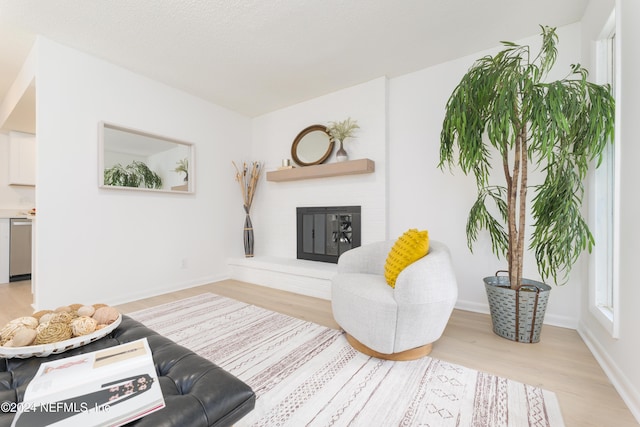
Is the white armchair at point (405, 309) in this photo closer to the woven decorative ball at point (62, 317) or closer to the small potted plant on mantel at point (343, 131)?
the woven decorative ball at point (62, 317)

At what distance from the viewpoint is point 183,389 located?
2.69 feet

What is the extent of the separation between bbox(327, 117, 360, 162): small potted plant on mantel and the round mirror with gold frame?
0.15 metres

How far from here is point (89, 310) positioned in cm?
122

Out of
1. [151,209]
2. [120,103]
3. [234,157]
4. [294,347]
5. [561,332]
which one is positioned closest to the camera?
[294,347]

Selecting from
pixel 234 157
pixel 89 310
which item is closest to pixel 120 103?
pixel 234 157

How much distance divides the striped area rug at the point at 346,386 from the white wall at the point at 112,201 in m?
1.17

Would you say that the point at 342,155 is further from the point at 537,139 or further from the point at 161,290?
the point at 161,290

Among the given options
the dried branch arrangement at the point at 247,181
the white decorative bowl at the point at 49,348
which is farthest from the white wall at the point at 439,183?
the white decorative bowl at the point at 49,348

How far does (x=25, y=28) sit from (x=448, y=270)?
381cm

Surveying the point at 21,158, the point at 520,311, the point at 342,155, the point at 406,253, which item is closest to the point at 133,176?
the point at 342,155

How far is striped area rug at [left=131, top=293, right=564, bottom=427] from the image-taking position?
3.93 ft

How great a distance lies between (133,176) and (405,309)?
304 cm

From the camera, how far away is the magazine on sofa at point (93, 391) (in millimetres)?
641

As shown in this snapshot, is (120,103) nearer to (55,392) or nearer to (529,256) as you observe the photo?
(55,392)
